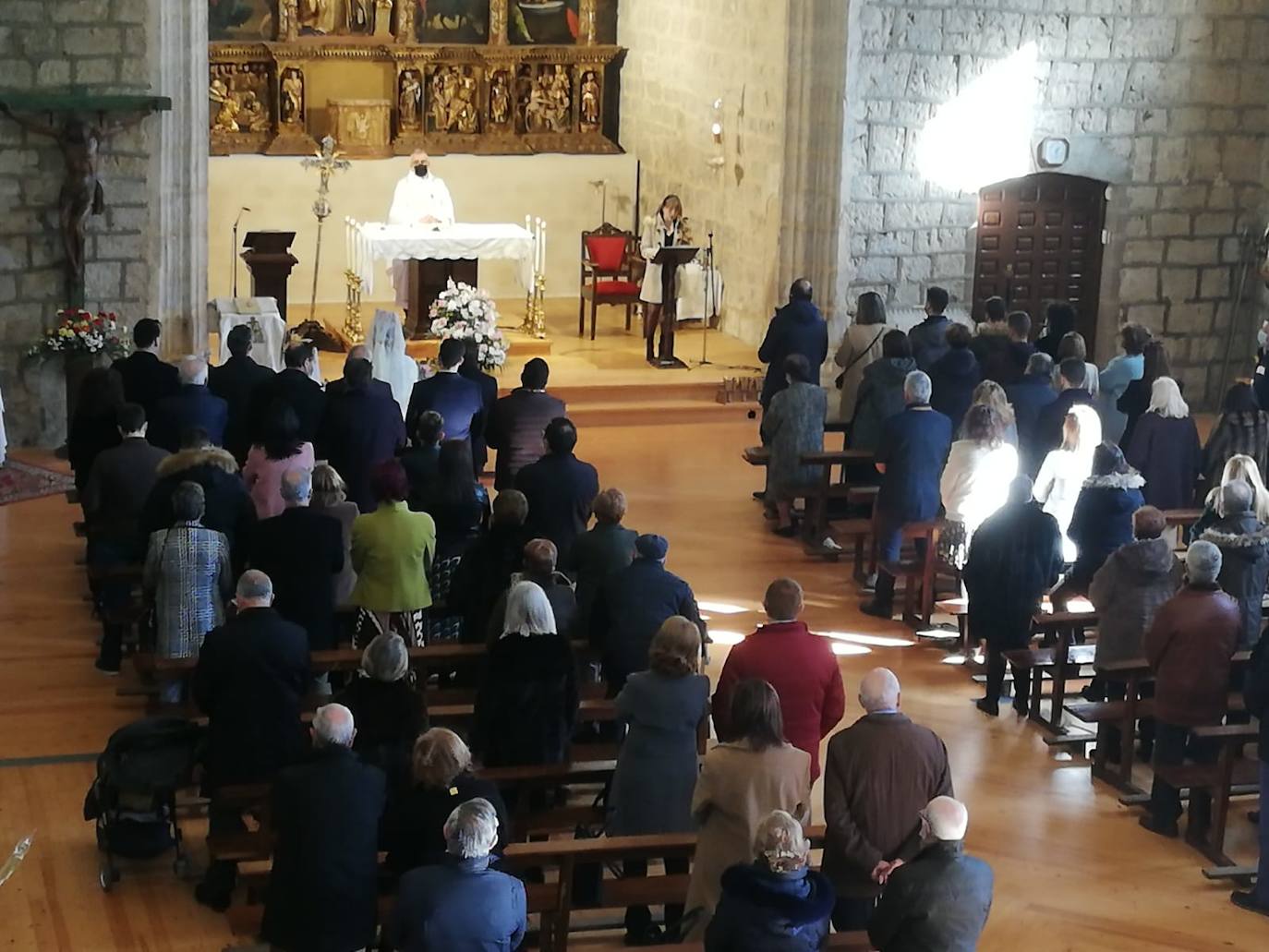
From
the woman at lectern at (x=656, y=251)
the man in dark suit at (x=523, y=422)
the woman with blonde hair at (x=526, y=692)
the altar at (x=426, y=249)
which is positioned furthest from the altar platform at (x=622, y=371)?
the woman with blonde hair at (x=526, y=692)

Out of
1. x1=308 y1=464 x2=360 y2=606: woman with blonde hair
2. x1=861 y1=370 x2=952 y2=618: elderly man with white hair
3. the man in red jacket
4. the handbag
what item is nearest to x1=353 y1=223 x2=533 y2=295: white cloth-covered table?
the handbag

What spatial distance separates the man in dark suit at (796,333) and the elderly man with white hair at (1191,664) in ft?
16.8

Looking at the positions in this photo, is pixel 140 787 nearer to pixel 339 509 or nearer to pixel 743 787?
pixel 339 509

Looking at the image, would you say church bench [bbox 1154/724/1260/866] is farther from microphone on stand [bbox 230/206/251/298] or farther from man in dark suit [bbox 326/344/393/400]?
microphone on stand [bbox 230/206/251/298]

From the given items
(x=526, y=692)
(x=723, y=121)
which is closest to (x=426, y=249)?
(x=723, y=121)

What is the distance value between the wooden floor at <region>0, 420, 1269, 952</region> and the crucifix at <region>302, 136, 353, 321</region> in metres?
5.36

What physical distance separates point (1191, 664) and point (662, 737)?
2721 mm

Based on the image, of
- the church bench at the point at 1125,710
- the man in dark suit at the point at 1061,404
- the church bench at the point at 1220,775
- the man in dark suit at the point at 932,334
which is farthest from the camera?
the man in dark suit at the point at 932,334

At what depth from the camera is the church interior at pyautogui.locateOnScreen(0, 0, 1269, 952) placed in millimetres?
8758

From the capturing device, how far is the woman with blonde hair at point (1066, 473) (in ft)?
36.8

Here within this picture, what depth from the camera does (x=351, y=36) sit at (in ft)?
66.4

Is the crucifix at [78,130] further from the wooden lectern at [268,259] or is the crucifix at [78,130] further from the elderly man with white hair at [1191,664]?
the elderly man with white hair at [1191,664]

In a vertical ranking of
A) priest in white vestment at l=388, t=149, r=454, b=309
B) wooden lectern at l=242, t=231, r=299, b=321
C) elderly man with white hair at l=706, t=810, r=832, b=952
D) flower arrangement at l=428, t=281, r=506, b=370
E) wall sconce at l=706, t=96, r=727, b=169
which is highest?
wall sconce at l=706, t=96, r=727, b=169

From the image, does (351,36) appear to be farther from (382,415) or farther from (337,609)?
(337,609)
